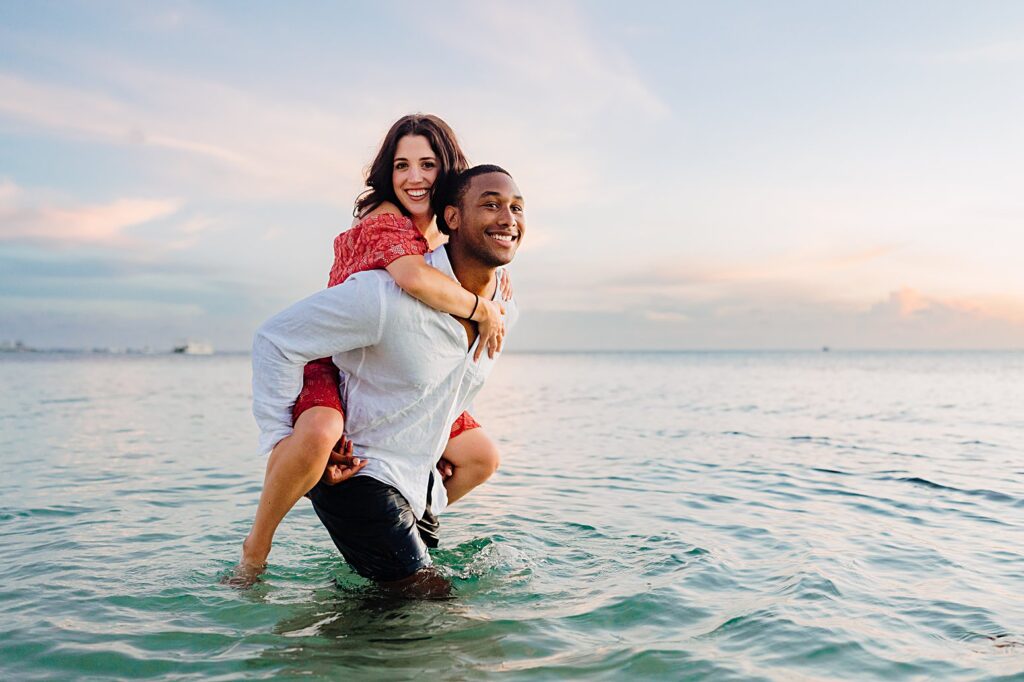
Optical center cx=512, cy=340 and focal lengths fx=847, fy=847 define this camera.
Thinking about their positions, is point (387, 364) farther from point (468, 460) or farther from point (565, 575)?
point (565, 575)

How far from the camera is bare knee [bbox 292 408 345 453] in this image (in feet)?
12.9

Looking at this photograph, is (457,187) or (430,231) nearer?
(457,187)

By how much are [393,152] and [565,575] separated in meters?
2.60

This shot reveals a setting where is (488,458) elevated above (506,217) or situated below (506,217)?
below

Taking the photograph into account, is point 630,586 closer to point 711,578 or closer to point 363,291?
point 711,578

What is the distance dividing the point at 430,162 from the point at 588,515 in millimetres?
3423

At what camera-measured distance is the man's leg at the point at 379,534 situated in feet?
13.7

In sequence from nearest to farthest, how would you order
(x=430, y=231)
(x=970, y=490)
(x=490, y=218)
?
(x=490, y=218) < (x=430, y=231) < (x=970, y=490)

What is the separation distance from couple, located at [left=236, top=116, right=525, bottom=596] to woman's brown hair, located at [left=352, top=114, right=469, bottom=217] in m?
0.03

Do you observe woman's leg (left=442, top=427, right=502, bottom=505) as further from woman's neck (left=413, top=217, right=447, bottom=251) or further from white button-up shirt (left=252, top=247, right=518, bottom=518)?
woman's neck (left=413, top=217, right=447, bottom=251)

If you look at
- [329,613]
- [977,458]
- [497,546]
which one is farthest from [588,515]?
[977,458]

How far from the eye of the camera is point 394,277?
3.83 m

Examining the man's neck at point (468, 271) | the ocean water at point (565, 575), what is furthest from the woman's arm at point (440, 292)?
the ocean water at point (565, 575)

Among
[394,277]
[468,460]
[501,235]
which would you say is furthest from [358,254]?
[468,460]
